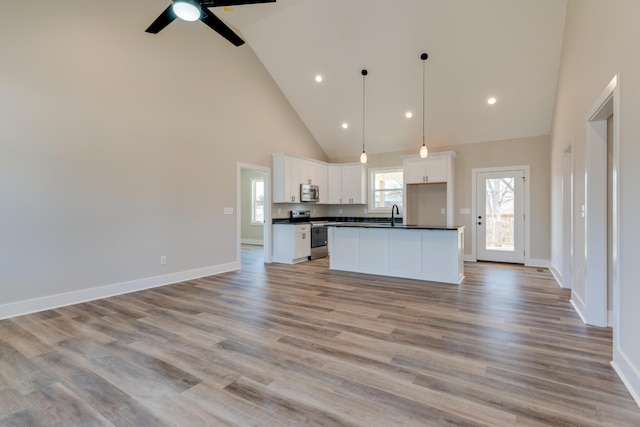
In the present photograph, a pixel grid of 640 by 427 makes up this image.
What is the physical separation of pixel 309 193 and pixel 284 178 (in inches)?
36.5

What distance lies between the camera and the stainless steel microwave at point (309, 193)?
754cm

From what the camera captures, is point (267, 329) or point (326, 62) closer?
point (267, 329)

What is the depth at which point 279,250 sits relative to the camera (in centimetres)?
707

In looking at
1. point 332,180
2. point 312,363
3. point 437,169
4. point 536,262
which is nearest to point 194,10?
point 312,363

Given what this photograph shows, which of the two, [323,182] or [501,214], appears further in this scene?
[323,182]

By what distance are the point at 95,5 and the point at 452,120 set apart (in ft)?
20.4

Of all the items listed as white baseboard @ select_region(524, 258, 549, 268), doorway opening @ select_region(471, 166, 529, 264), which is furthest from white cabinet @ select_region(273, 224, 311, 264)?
white baseboard @ select_region(524, 258, 549, 268)

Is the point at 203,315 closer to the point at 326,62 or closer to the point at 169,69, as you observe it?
the point at 169,69

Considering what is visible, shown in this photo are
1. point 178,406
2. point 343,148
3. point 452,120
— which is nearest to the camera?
point 178,406

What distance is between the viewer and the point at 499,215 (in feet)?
22.5

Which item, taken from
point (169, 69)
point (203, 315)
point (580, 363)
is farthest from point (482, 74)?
point (203, 315)

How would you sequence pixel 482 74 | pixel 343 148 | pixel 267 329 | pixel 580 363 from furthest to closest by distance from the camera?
pixel 343 148 → pixel 482 74 → pixel 267 329 → pixel 580 363

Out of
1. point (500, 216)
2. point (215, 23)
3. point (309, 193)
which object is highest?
point (215, 23)

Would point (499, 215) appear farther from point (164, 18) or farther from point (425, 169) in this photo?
point (164, 18)
